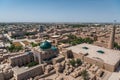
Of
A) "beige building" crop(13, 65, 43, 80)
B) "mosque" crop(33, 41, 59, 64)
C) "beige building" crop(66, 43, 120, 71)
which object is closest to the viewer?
"beige building" crop(13, 65, 43, 80)

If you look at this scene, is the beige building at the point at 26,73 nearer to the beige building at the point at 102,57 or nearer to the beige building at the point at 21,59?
the beige building at the point at 21,59

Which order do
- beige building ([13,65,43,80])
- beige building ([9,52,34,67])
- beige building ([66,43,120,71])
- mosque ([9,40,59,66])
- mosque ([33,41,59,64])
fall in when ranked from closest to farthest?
beige building ([13,65,43,80])
beige building ([66,43,120,71])
beige building ([9,52,34,67])
mosque ([9,40,59,66])
mosque ([33,41,59,64])

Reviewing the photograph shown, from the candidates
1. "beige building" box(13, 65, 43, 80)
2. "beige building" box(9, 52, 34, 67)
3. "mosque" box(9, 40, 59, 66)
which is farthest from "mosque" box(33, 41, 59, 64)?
"beige building" box(13, 65, 43, 80)

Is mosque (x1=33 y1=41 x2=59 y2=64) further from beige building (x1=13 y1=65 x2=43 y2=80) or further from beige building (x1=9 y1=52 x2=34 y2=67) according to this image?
beige building (x1=13 y1=65 x2=43 y2=80)

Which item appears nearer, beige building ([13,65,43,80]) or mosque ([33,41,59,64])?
beige building ([13,65,43,80])

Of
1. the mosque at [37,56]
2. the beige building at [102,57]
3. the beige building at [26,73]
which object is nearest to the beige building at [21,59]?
the mosque at [37,56]

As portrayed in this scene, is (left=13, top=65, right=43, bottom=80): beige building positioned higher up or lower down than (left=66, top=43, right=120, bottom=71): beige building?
lower down

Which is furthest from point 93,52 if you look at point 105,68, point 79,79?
point 79,79

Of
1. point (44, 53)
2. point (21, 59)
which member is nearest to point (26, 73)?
point (21, 59)

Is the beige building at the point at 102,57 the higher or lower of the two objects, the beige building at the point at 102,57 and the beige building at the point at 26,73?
the higher

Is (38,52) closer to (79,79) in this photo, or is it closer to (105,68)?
(79,79)

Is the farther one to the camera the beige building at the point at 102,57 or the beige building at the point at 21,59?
the beige building at the point at 21,59
